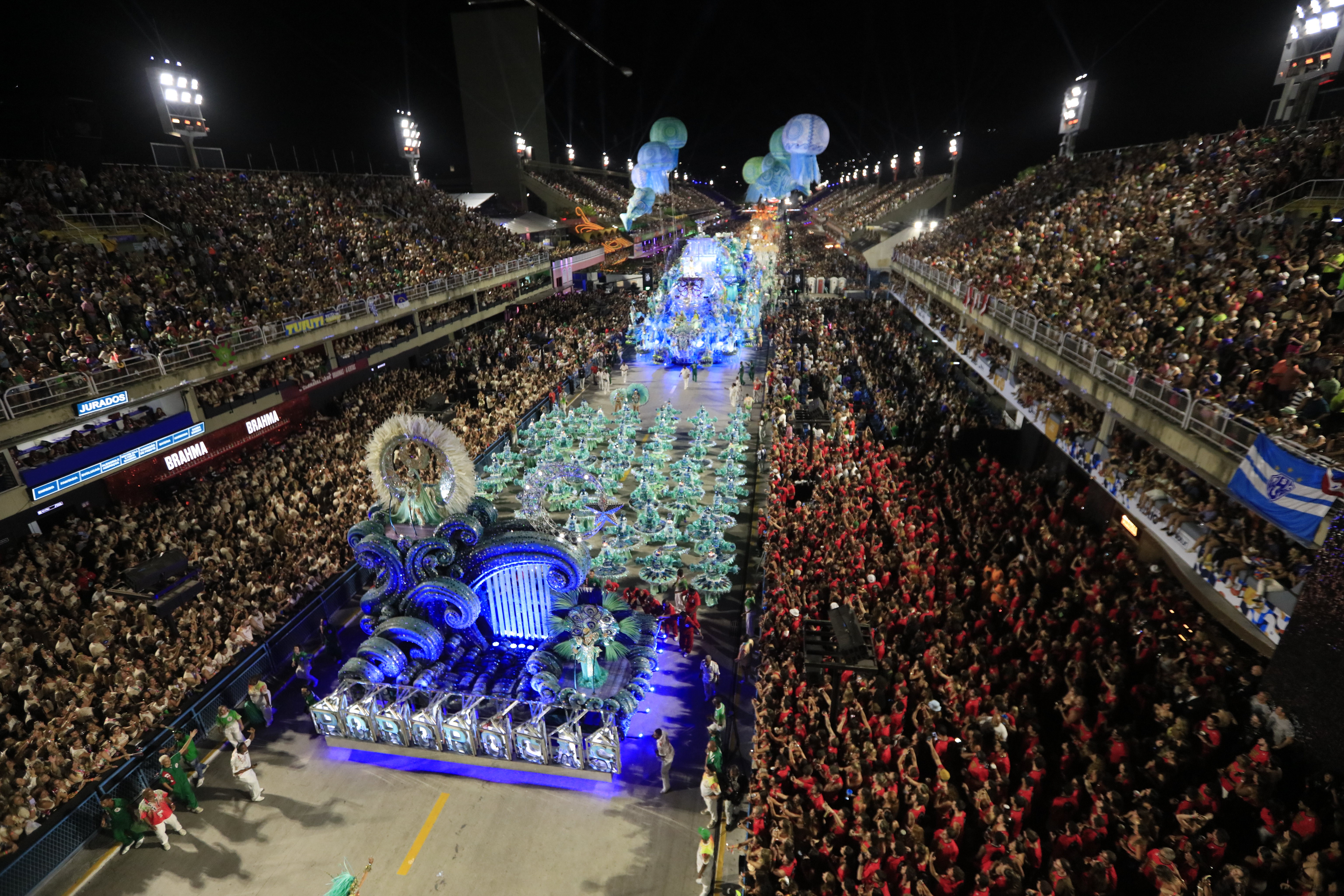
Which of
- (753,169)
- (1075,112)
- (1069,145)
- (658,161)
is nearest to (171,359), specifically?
(658,161)

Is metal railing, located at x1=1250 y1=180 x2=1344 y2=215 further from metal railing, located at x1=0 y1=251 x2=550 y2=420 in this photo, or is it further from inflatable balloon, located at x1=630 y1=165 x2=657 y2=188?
inflatable balloon, located at x1=630 y1=165 x2=657 y2=188

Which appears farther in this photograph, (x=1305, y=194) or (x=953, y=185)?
(x=953, y=185)

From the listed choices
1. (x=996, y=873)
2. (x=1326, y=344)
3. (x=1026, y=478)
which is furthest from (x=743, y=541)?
(x=1326, y=344)

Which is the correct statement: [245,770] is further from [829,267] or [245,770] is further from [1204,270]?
[829,267]

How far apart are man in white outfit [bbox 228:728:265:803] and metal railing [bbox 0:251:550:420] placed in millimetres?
7760

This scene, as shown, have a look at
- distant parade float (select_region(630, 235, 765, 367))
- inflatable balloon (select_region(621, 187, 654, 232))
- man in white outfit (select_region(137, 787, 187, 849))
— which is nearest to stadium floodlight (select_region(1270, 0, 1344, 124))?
distant parade float (select_region(630, 235, 765, 367))

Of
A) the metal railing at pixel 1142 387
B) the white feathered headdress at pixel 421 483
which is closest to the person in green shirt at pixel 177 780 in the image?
the white feathered headdress at pixel 421 483

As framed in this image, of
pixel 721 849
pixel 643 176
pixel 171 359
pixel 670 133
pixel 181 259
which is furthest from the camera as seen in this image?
pixel 643 176

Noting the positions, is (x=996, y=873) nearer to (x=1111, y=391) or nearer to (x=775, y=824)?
(x=775, y=824)

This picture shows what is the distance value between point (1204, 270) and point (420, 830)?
1763 centimetres

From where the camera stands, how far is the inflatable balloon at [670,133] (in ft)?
136

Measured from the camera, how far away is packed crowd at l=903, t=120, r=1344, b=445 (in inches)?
→ 370

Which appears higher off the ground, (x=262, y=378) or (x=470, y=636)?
(x=262, y=378)

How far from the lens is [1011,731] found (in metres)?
7.98
